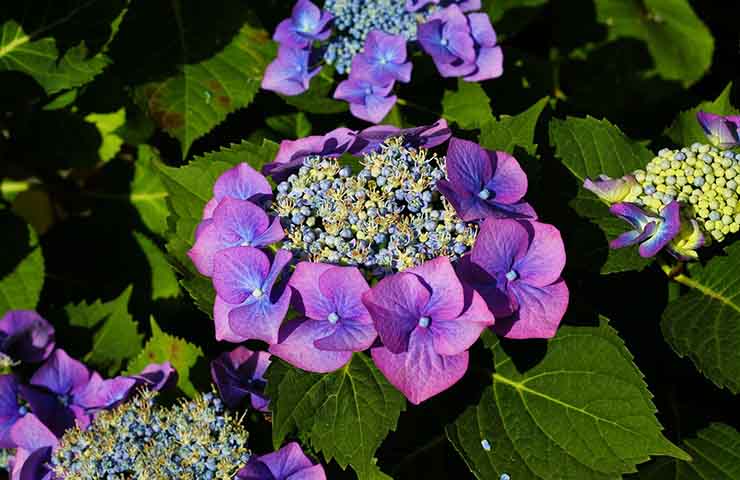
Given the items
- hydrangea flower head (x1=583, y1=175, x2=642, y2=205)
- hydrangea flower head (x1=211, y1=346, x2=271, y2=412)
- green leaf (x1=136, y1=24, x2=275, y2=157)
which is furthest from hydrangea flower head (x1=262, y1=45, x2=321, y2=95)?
hydrangea flower head (x1=583, y1=175, x2=642, y2=205)

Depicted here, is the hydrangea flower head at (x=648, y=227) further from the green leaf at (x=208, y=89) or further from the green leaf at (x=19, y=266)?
the green leaf at (x=19, y=266)

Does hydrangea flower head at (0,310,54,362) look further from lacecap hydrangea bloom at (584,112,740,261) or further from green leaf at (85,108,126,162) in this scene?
lacecap hydrangea bloom at (584,112,740,261)

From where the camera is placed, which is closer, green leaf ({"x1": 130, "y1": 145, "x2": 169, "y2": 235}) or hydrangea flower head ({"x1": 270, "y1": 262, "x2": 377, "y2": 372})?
hydrangea flower head ({"x1": 270, "y1": 262, "x2": 377, "y2": 372})

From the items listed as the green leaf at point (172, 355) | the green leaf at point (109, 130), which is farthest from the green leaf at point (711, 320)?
the green leaf at point (109, 130)

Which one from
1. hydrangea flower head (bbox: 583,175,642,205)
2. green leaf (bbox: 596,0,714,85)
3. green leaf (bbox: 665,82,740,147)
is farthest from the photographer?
green leaf (bbox: 596,0,714,85)

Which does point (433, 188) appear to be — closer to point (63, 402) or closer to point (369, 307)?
point (369, 307)
